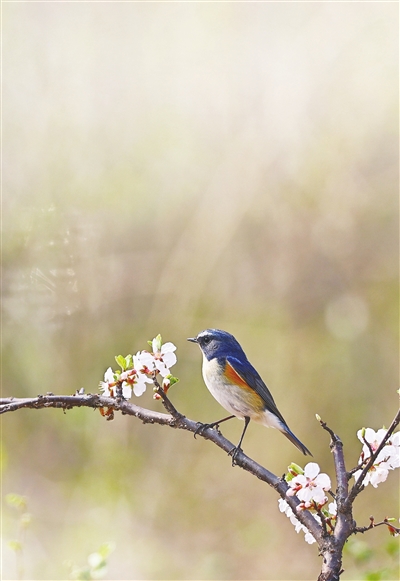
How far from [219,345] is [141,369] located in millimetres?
1243

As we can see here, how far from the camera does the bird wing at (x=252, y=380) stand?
2424 millimetres

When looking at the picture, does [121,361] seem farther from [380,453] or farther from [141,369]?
[380,453]

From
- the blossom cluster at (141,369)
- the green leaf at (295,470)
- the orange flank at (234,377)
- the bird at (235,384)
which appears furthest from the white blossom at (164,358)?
the orange flank at (234,377)

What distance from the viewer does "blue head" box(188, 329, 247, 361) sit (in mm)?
2533

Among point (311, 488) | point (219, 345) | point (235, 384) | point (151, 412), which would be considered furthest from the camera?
point (219, 345)

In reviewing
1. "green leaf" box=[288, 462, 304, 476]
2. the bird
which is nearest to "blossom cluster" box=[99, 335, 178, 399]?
"green leaf" box=[288, 462, 304, 476]

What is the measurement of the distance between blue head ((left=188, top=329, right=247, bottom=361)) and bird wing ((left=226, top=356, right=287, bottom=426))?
0.13 ft

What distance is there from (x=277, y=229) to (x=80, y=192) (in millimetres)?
1867

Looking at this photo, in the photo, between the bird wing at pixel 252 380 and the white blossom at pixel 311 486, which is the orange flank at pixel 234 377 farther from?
the white blossom at pixel 311 486

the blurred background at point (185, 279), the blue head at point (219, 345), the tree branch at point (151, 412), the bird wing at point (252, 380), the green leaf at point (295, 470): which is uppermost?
the blurred background at point (185, 279)

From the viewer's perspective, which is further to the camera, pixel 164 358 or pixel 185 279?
pixel 185 279

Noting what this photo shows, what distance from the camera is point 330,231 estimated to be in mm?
5332

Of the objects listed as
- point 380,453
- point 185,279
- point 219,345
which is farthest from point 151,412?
point 185,279

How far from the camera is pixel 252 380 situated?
2.46m
